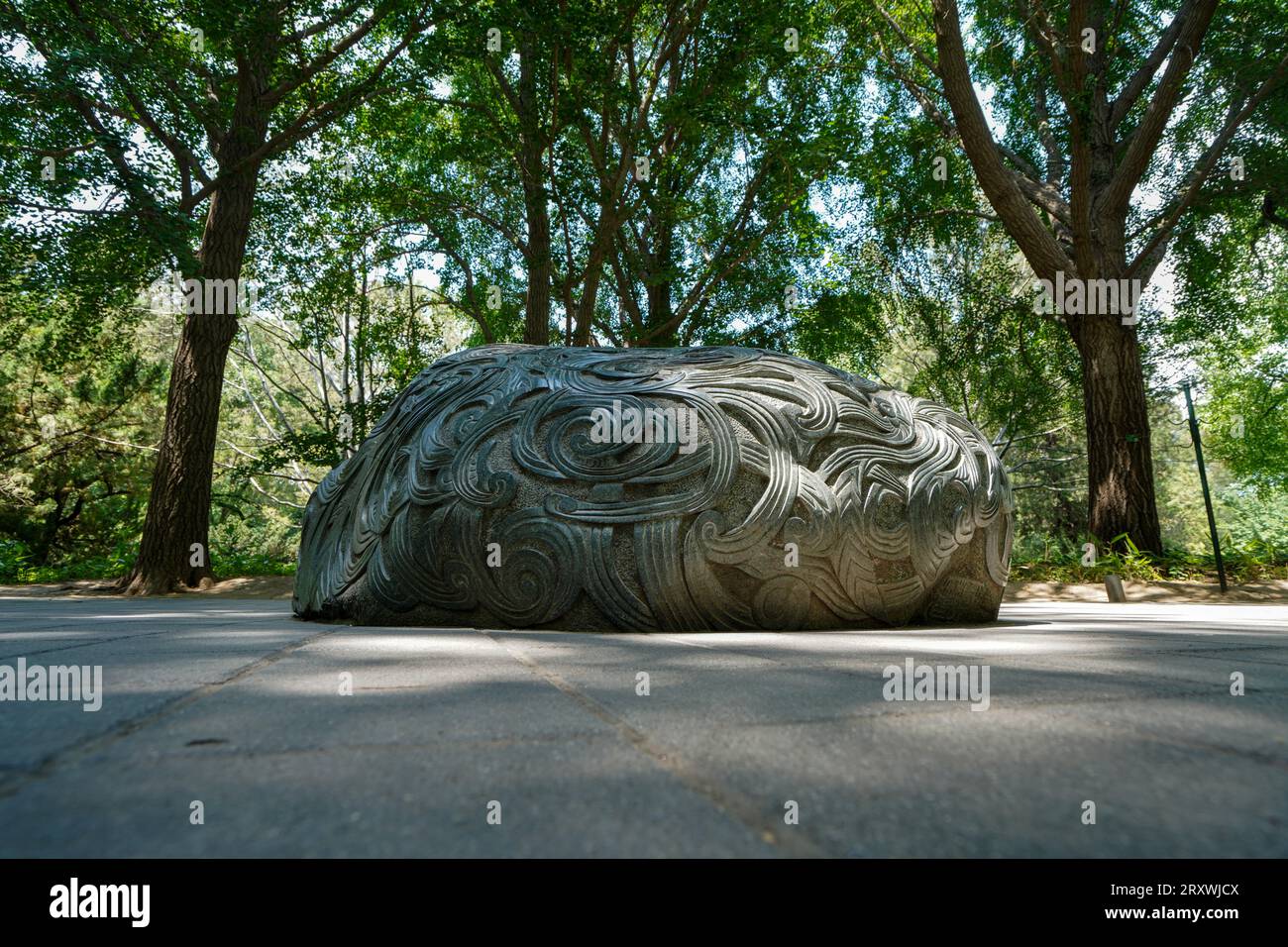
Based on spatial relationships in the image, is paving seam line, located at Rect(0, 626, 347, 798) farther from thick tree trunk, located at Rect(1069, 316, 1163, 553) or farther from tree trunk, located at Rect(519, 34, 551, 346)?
thick tree trunk, located at Rect(1069, 316, 1163, 553)

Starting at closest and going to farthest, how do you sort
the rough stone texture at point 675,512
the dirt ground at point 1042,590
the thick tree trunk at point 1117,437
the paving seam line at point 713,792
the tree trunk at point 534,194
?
the paving seam line at point 713,792
the rough stone texture at point 675,512
the dirt ground at point 1042,590
the tree trunk at point 534,194
the thick tree trunk at point 1117,437

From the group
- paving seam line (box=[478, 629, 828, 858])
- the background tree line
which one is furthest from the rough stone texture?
the background tree line

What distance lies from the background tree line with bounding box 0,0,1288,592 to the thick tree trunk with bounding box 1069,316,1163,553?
39 millimetres

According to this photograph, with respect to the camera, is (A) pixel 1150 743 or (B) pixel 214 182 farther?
(B) pixel 214 182

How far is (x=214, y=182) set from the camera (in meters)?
9.59

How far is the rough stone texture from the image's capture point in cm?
363

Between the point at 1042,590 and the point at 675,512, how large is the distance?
309 inches

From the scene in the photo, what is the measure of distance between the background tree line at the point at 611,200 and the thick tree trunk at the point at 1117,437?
4 centimetres

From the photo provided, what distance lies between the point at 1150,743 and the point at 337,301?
1468 cm

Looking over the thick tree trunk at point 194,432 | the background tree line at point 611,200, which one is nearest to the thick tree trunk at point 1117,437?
the background tree line at point 611,200

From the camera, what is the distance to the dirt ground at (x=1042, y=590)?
27.3 feet

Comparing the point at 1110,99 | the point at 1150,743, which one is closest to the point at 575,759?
the point at 1150,743

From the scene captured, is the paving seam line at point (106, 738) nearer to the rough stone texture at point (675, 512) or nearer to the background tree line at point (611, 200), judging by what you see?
the rough stone texture at point (675, 512)
